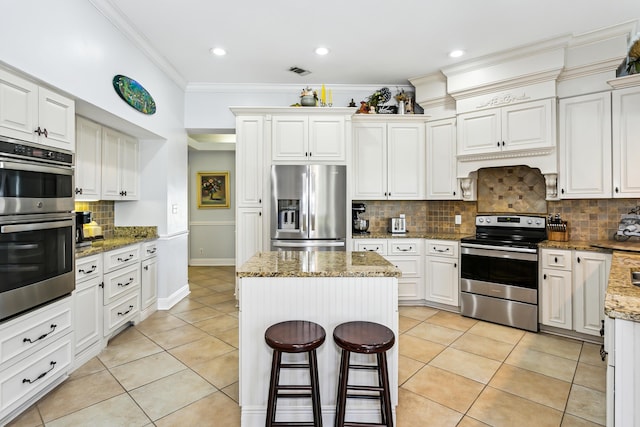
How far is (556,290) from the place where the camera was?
3.10 m

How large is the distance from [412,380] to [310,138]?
2.67 metres

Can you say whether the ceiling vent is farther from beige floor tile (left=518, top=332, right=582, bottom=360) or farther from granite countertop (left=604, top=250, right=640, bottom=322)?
beige floor tile (left=518, top=332, right=582, bottom=360)

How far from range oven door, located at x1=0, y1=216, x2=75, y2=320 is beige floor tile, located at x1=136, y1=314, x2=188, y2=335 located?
117 centimetres

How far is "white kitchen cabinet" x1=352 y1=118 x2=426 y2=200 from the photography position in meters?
4.20

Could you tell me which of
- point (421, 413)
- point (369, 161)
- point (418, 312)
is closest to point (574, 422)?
Answer: point (421, 413)

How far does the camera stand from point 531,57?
3.29m

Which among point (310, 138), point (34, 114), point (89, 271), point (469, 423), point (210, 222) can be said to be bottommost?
point (469, 423)

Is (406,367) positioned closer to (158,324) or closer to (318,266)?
(318,266)

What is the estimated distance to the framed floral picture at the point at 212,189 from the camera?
660 centimetres

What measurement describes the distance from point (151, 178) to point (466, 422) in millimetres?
3826

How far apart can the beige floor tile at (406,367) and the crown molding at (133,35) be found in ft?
11.9

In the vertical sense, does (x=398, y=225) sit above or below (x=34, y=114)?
below

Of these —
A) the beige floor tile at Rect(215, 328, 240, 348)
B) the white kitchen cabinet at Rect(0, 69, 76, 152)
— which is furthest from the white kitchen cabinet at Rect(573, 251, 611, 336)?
the white kitchen cabinet at Rect(0, 69, 76, 152)

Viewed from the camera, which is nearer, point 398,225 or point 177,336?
point 177,336
